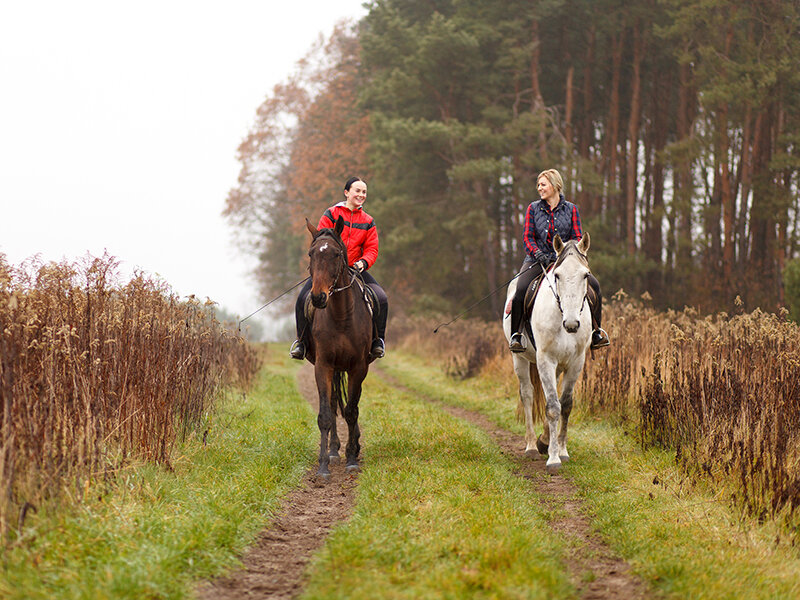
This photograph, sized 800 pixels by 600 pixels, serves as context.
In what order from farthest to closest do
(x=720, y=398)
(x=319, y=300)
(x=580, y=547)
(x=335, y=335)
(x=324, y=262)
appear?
(x=335, y=335) < (x=720, y=398) < (x=324, y=262) < (x=319, y=300) < (x=580, y=547)

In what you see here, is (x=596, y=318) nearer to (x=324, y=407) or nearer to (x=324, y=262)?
(x=324, y=407)

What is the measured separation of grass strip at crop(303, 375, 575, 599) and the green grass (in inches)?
29.2

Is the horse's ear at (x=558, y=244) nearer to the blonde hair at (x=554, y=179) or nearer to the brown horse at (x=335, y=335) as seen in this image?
the blonde hair at (x=554, y=179)

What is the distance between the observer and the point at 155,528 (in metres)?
4.84

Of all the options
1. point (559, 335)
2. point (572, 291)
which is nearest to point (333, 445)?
point (559, 335)

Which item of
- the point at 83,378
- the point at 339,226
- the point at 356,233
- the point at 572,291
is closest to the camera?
the point at 83,378

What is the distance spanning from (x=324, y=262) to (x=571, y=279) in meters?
2.58

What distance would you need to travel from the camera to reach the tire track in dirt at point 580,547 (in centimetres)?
443

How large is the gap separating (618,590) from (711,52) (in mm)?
21122

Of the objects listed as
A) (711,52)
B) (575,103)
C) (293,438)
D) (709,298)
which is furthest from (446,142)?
(293,438)

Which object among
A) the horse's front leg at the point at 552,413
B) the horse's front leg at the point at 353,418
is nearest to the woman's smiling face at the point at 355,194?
the horse's front leg at the point at 353,418

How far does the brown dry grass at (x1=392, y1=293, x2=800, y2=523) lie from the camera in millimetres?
5945

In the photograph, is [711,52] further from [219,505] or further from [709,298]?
[219,505]

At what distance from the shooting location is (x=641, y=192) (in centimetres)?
3047
